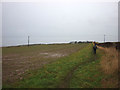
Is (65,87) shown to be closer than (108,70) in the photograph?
Yes

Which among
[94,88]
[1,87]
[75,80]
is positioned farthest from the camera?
[75,80]

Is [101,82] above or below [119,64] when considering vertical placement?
below

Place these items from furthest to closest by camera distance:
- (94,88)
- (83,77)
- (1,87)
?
(83,77), (1,87), (94,88)

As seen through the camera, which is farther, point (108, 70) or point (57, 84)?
point (108, 70)

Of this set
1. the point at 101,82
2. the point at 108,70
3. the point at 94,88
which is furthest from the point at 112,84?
the point at 108,70

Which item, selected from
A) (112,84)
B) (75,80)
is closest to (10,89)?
(75,80)

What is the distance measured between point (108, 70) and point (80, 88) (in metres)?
2.73

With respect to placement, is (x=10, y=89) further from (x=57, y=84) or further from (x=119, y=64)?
(x=119, y=64)

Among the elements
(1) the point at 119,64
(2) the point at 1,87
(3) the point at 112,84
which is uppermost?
(1) the point at 119,64

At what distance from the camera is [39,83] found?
5.92 meters

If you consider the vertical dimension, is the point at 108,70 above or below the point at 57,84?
above

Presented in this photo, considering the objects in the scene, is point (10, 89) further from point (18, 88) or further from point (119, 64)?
point (119, 64)

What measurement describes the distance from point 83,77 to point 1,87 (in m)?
5.18

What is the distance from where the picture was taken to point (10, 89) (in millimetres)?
5371
